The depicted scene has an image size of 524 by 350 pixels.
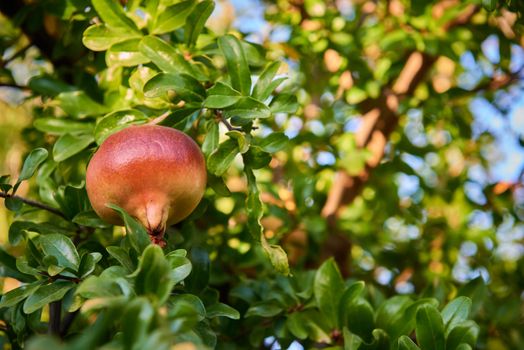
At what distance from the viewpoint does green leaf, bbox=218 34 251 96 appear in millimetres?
837

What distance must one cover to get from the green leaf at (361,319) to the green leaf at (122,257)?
376 mm

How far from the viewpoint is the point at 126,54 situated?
36.1 inches

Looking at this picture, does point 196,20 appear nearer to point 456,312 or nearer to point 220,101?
point 220,101

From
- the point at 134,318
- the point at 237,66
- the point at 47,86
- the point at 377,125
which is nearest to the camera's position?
the point at 134,318

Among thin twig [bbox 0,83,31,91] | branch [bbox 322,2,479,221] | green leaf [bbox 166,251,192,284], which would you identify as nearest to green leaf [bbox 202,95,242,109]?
green leaf [bbox 166,251,192,284]

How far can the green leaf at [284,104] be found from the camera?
2.76ft

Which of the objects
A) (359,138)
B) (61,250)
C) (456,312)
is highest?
(61,250)

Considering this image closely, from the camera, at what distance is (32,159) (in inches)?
31.0

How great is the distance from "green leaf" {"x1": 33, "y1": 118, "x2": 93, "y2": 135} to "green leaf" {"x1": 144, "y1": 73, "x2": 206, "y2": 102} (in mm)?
241

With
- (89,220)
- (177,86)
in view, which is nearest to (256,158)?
(177,86)

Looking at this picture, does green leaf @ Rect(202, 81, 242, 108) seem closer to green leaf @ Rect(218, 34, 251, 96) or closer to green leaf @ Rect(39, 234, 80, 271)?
green leaf @ Rect(218, 34, 251, 96)

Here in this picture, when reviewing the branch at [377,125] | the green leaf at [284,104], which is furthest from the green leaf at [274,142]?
the branch at [377,125]

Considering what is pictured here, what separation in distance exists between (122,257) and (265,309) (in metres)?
0.35

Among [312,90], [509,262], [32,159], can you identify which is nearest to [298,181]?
[312,90]
